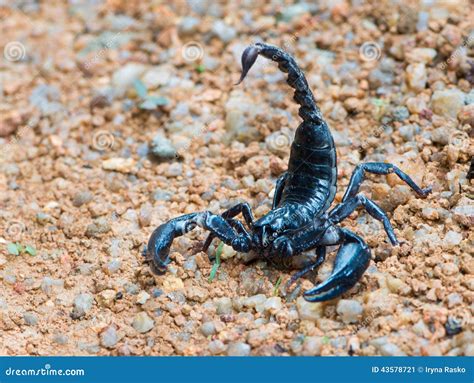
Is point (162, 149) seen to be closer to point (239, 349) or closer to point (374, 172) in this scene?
point (374, 172)

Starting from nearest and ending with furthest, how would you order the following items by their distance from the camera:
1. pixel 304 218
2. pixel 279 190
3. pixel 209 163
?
pixel 304 218, pixel 279 190, pixel 209 163

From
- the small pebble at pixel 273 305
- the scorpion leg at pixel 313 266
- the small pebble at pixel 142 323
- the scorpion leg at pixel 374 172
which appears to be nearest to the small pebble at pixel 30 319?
the small pebble at pixel 142 323

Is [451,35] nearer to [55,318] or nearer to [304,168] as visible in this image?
[304,168]

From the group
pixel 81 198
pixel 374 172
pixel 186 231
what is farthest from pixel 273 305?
pixel 81 198

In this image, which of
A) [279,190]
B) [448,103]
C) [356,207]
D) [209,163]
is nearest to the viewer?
[356,207]

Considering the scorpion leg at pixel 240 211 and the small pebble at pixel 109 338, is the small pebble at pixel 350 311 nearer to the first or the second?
the scorpion leg at pixel 240 211

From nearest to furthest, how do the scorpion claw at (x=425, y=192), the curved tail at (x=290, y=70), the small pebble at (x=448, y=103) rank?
1. the curved tail at (x=290, y=70)
2. the scorpion claw at (x=425, y=192)
3. the small pebble at (x=448, y=103)

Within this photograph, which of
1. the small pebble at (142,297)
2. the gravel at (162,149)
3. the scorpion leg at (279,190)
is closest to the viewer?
the small pebble at (142,297)
